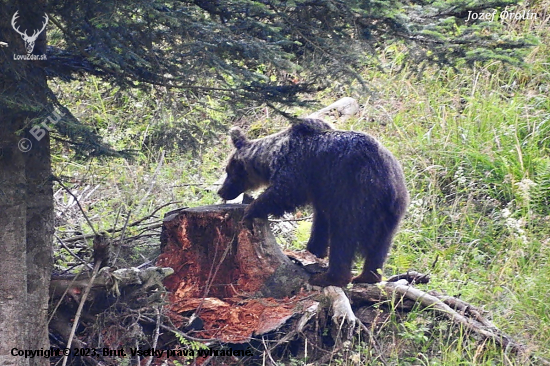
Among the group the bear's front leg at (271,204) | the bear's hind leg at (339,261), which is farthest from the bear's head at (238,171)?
the bear's hind leg at (339,261)

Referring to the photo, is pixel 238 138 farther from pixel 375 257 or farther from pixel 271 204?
pixel 375 257

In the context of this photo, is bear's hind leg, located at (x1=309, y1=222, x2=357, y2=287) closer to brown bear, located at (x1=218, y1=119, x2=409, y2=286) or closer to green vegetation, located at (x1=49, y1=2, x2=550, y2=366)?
brown bear, located at (x1=218, y1=119, x2=409, y2=286)

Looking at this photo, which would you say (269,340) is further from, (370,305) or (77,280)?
(77,280)

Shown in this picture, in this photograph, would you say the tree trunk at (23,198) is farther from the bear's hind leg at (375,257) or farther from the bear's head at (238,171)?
the bear's hind leg at (375,257)

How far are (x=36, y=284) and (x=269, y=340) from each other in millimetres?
1711

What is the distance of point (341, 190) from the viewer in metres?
5.39

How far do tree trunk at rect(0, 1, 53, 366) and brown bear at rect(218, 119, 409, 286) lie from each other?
68.7 inches

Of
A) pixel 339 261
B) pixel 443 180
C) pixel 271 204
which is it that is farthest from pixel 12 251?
pixel 443 180

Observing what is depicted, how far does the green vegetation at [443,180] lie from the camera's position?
4.89 m

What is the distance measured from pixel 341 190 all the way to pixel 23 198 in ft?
8.45

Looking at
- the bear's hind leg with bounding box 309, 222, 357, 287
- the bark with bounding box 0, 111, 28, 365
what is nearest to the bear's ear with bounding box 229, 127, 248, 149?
the bear's hind leg with bounding box 309, 222, 357, 287

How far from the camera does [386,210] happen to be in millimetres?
5355

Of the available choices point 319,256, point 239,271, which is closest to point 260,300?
point 239,271

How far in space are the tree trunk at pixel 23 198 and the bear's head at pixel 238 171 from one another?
2.32m
